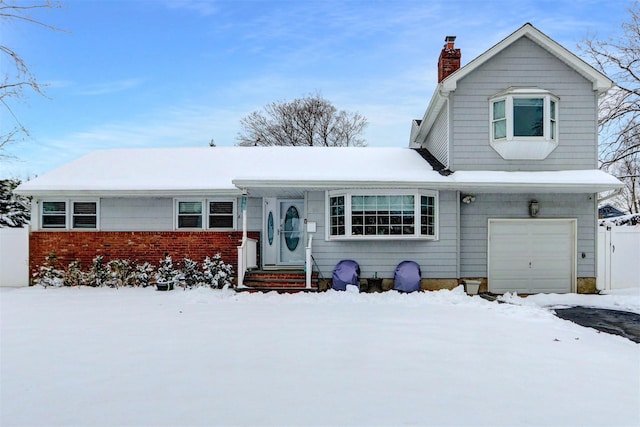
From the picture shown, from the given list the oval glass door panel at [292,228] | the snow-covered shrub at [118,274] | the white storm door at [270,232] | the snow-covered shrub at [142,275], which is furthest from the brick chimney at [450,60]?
the snow-covered shrub at [118,274]

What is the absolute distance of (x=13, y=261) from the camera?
38.8 ft

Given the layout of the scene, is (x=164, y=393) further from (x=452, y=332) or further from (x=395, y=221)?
(x=395, y=221)

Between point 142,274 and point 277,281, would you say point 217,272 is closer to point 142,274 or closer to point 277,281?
point 277,281

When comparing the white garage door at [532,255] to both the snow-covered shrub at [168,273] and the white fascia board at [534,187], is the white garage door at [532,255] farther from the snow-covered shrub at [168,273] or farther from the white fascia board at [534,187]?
the snow-covered shrub at [168,273]

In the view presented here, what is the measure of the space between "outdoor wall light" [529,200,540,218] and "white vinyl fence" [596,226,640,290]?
193cm

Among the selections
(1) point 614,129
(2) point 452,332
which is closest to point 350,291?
(2) point 452,332

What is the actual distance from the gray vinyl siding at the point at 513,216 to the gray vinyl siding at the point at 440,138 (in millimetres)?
1647

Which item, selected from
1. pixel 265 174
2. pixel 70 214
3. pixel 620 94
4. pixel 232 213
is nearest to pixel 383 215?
pixel 265 174

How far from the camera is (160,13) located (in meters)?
10.2

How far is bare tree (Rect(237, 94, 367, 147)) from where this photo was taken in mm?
28938

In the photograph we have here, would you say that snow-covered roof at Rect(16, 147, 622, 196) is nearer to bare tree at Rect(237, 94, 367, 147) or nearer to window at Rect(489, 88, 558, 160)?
window at Rect(489, 88, 558, 160)

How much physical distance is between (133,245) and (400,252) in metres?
7.81

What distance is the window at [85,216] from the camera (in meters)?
12.1

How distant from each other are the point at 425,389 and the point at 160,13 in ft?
34.8
